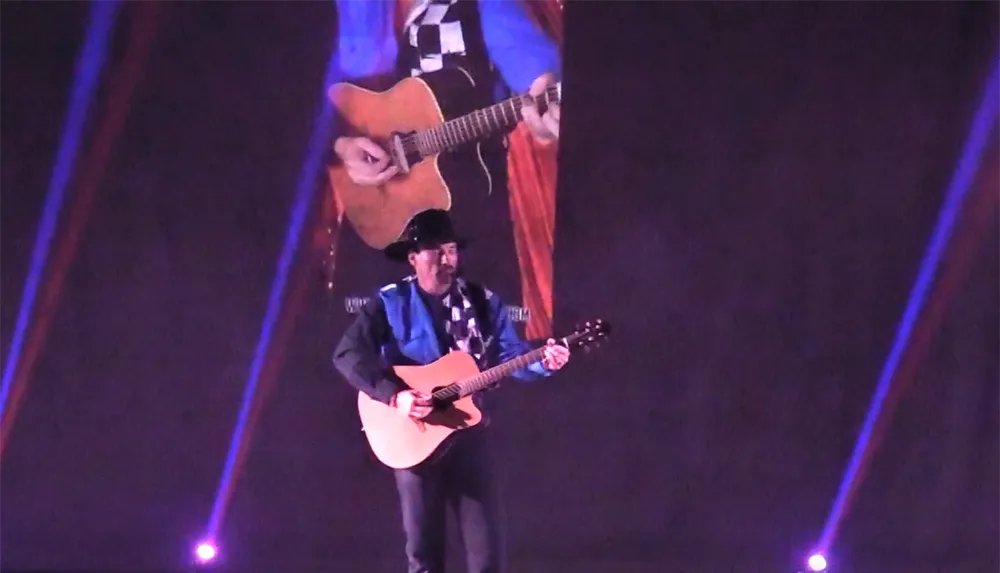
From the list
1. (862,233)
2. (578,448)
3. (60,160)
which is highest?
(60,160)

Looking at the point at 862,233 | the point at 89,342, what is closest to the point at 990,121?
the point at 862,233

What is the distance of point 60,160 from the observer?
3811mm

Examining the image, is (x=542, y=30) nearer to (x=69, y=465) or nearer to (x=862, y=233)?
(x=862, y=233)

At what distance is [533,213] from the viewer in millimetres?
3758

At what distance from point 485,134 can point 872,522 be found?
2.29m

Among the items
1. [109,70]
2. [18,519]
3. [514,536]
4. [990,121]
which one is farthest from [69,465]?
[990,121]

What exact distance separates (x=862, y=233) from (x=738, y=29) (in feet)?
3.16

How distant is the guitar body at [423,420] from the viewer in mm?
2949

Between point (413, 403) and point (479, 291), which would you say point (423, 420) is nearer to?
point (413, 403)

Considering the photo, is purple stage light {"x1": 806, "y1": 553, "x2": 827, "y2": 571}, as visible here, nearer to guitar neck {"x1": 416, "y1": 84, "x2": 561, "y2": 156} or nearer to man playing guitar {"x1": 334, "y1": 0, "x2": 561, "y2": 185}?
man playing guitar {"x1": 334, "y1": 0, "x2": 561, "y2": 185}

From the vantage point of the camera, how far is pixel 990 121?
147 inches

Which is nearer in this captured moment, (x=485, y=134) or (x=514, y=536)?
(x=485, y=134)

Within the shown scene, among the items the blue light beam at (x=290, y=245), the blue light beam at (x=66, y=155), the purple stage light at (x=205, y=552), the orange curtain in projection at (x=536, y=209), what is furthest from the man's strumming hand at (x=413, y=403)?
the blue light beam at (x=66, y=155)

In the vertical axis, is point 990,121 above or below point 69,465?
above
